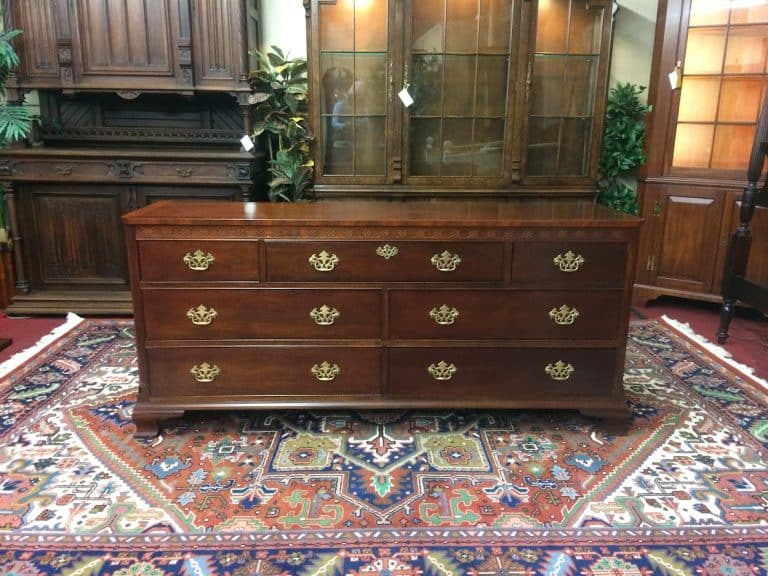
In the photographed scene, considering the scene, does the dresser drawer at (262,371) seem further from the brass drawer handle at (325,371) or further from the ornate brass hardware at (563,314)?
the ornate brass hardware at (563,314)

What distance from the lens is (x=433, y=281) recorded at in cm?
211

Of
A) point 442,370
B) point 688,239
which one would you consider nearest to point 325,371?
point 442,370

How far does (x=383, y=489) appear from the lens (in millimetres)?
1899

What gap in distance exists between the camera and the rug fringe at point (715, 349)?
280 centimetres

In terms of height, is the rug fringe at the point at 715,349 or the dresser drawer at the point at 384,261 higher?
the dresser drawer at the point at 384,261

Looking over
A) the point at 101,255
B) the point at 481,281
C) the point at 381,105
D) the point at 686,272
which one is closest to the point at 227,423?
the point at 481,281

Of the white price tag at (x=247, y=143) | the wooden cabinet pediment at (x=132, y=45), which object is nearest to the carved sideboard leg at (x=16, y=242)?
the wooden cabinet pediment at (x=132, y=45)

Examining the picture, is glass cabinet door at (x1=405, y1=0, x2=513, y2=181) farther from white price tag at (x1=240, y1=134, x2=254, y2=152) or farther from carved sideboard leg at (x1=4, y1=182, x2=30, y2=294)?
carved sideboard leg at (x1=4, y1=182, x2=30, y2=294)

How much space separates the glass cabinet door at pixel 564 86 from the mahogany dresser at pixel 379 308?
1672 mm

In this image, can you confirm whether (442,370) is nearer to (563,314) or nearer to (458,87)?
(563,314)

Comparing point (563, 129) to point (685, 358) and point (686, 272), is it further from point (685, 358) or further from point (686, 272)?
point (685, 358)

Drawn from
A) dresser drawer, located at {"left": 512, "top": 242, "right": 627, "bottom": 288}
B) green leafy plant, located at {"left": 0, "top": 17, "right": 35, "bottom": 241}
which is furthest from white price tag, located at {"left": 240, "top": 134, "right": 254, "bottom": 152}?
dresser drawer, located at {"left": 512, "top": 242, "right": 627, "bottom": 288}

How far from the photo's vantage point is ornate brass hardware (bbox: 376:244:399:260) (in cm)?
208

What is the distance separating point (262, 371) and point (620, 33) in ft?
11.5
